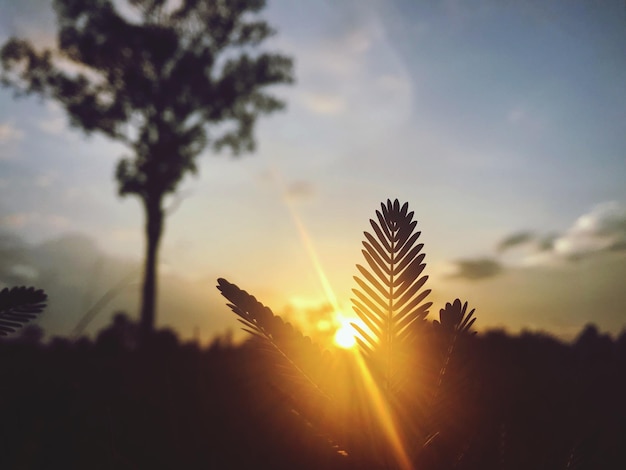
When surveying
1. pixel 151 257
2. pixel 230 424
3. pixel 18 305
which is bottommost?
pixel 230 424

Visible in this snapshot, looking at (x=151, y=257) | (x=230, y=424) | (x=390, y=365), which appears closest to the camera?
(x=390, y=365)

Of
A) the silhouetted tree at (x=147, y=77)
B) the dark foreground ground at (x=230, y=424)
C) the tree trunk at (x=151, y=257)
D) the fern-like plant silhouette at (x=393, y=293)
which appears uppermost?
the silhouetted tree at (x=147, y=77)

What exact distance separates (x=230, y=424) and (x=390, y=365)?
0.63 meters

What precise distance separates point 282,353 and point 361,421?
11 cm

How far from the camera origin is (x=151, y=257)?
49.3 ft

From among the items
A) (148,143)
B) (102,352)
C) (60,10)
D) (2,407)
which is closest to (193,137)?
(148,143)

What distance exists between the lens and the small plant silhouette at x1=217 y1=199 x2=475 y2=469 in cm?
41

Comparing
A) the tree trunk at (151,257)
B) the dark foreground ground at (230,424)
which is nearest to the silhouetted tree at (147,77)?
the tree trunk at (151,257)

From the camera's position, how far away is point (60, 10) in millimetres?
16844

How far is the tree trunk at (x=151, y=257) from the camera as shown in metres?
15.1

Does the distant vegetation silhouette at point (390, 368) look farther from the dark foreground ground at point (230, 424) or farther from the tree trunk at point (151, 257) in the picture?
the tree trunk at point (151, 257)

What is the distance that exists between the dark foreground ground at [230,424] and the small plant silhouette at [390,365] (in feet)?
0.09

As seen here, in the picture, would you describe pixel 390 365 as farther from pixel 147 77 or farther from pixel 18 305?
pixel 147 77

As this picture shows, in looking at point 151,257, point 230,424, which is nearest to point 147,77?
point 151,257
